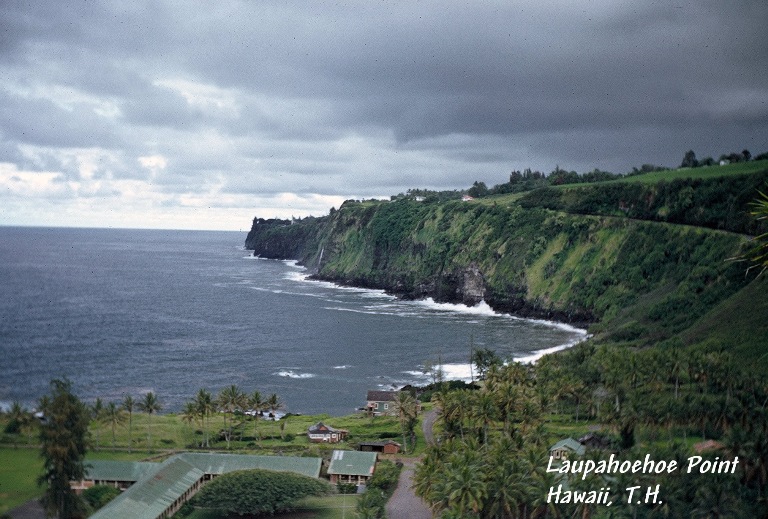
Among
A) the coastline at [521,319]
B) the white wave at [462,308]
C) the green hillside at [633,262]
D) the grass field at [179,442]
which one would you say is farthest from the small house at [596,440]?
the white wave at [462,308]

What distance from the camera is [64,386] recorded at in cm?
5300

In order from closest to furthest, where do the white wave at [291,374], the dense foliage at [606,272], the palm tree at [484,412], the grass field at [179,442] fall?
1. the grass field at [179,442]
2. the palm tree at [484,412]
3. the white wave at [291,374]
4. the dense foliage at [606,272]

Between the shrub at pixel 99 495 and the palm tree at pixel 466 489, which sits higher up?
the palm tree at pixel 466 489

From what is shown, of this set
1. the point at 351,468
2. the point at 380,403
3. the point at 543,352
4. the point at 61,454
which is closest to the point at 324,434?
the point at 351,468

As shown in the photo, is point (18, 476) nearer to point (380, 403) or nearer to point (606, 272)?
point (380, 403)

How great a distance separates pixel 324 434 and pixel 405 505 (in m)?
19.4

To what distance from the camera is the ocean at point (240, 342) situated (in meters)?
99.4

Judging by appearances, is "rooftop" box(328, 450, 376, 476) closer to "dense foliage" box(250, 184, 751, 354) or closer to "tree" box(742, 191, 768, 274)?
"tree" box(742, 191, 768, 274)

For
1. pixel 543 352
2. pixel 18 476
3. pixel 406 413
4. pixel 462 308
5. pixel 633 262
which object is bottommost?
pixel 18 476

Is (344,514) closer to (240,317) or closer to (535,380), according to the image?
(535,380)

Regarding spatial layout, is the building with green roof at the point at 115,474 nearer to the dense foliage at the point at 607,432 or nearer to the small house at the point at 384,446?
the small house at the point at 384,446

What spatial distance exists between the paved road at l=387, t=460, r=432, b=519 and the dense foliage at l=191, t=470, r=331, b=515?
586cm

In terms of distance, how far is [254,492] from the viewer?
180ft

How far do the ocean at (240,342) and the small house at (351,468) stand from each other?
2632 centimetres
